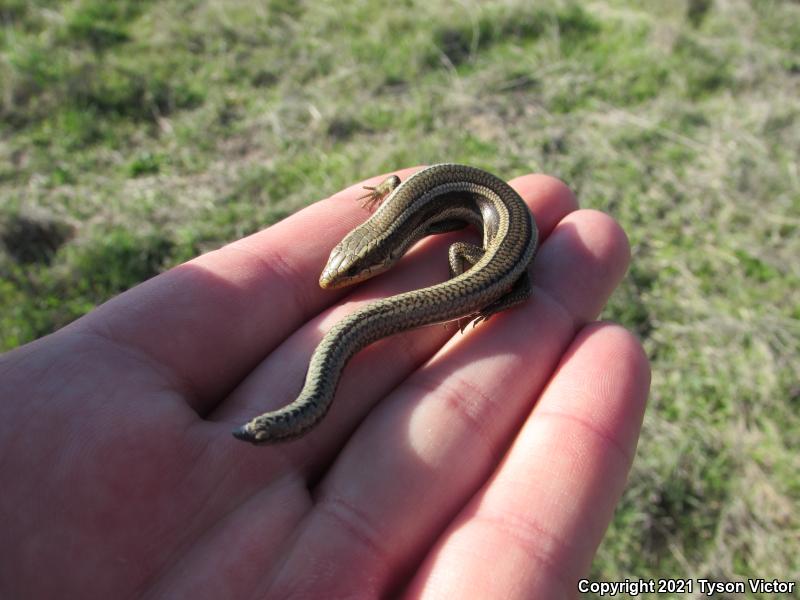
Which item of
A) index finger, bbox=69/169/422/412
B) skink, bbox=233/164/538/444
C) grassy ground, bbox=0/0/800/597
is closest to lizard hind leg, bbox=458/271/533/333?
skink, bbox=233/164/538/444

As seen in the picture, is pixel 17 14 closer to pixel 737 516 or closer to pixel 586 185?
pixel 586 185

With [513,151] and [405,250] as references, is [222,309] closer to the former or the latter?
[405,250]

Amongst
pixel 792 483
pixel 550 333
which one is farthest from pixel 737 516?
pixel 550 333

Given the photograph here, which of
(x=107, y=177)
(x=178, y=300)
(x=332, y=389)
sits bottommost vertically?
(x=107, y=177)

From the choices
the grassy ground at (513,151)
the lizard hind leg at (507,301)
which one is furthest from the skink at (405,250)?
the grassy ground at (513,151)

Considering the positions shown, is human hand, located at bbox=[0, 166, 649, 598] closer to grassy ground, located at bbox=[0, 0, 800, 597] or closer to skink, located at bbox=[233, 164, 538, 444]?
skink, located at bbox=[233, 164, 538, 444]

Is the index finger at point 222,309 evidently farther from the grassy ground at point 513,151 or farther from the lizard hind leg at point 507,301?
the grassy ground at point 513,151
